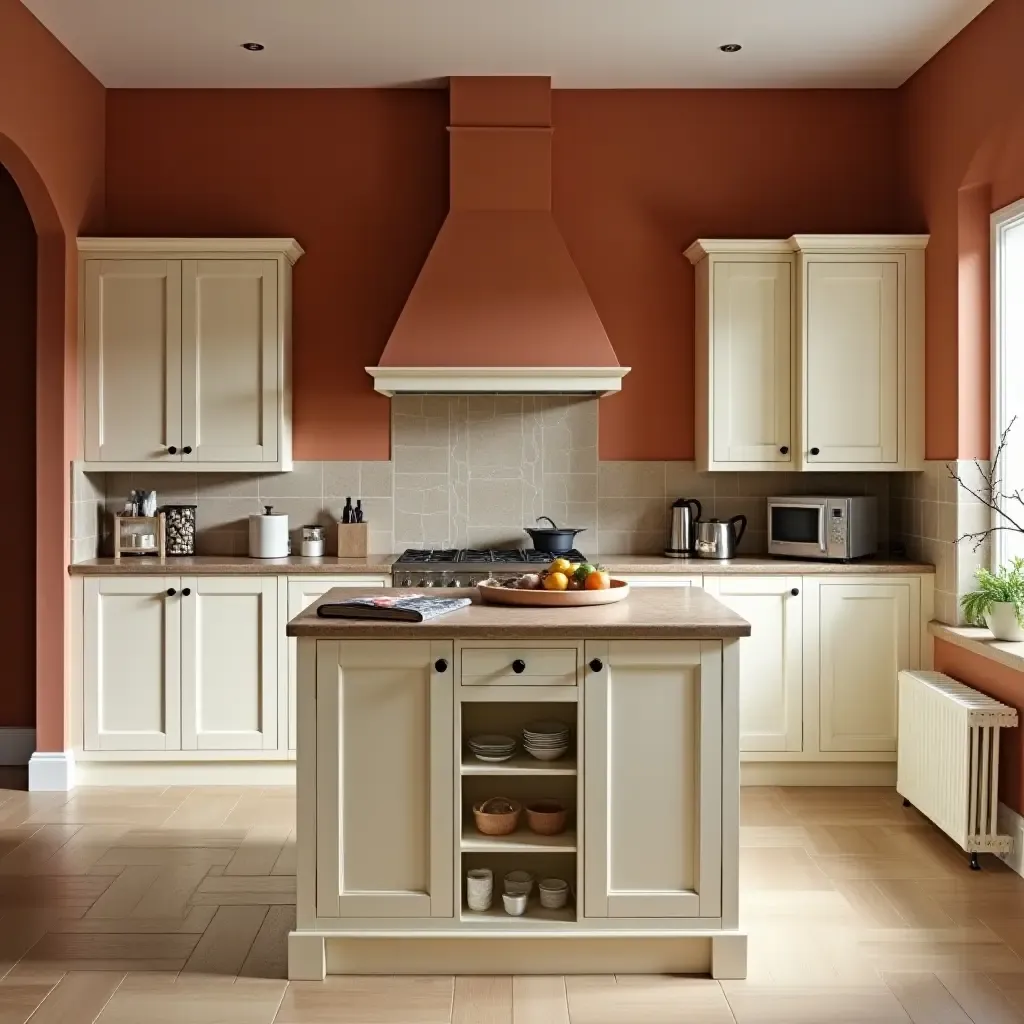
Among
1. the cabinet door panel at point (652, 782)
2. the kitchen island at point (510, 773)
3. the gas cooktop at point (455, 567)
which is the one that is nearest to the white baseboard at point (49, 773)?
the gas cooktop at point (455, 567)

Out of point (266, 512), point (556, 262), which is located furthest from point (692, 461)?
point (266, 512)

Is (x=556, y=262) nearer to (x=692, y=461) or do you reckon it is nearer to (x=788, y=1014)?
(x=692, y=461)

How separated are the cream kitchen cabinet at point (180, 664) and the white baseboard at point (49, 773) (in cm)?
13

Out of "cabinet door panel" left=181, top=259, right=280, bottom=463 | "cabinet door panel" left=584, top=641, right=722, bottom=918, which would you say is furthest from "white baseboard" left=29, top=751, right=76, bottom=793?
"cabinet door panel" left=584, top=641, right=722, bottom=918

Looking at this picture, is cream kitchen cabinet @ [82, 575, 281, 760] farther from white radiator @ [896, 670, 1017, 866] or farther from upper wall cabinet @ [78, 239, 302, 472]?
white radiator @ [896, 670, 1017, 866]

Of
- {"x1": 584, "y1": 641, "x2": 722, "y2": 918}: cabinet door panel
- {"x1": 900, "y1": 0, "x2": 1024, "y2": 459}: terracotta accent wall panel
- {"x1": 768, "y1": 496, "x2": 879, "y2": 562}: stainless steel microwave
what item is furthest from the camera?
{"x1": 768, "y1": 496, "x2": 879, "y2": 562}: stainless steel microwave

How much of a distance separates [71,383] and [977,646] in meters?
3.81

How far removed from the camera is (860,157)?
5.20m

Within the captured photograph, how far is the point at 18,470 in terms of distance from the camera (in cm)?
513

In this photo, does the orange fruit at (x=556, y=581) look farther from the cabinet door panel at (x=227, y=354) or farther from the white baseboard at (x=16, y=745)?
the white baseboard at (x=16, y=745)

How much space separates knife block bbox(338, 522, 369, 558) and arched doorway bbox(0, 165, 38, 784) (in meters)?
1.44

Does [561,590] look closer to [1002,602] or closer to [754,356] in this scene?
[1002,602]

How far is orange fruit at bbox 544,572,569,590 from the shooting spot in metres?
3.24

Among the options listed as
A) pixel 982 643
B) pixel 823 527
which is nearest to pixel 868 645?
pixel 823 527
